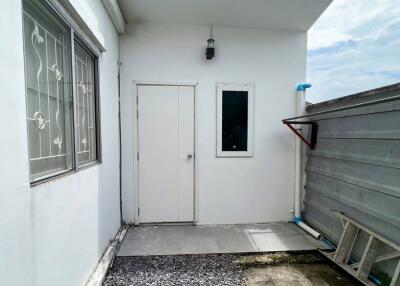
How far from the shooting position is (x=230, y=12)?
276cm

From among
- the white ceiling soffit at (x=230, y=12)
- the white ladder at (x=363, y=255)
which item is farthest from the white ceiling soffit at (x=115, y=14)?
the white ladder at (x=363, y=255)

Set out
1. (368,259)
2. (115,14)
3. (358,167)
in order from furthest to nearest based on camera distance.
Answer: (115,14) → (358,167) → (368,259)

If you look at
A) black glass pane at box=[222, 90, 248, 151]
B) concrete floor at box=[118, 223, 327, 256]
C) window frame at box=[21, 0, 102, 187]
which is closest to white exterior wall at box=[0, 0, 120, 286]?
window frame at box=[21, 0, 102, 187]

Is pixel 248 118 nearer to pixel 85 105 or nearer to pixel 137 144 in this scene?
pixel 137 144

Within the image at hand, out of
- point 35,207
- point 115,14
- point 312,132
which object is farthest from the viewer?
point 312,132

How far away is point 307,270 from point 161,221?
185 cm

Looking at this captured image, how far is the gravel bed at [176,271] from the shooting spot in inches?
77.8

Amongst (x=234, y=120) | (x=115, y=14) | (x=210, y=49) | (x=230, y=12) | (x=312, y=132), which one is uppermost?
(x=230, y=12)

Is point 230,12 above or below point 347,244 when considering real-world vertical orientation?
above

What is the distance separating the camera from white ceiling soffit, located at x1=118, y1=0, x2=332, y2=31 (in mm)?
2607

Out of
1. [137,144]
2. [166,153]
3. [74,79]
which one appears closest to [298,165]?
[166,153]

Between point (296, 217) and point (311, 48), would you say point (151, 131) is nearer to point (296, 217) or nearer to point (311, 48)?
point (296, 217)

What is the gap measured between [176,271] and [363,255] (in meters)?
1.71

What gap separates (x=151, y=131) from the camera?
3.01 metres
